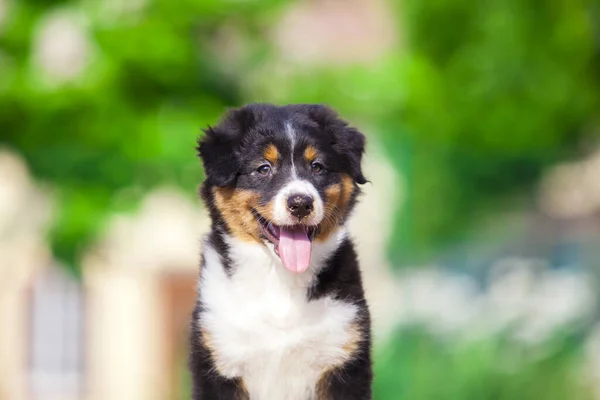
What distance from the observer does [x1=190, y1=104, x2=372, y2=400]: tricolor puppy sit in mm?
4176

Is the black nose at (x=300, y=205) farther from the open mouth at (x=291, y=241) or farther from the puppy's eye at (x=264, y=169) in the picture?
the puppy's eye at (x=264, y=169)

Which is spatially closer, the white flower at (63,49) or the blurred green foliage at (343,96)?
the white flower at (63,49)

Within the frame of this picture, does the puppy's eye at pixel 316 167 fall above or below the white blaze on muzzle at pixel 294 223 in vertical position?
above

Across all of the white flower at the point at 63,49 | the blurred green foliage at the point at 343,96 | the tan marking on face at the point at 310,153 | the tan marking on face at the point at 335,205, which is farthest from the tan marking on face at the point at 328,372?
the white flower at the point at 63,49

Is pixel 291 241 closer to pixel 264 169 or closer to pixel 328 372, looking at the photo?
pixel 264 169

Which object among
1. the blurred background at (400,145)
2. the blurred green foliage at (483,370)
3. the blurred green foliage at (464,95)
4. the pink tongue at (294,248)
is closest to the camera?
the pink tongue at (294,248)

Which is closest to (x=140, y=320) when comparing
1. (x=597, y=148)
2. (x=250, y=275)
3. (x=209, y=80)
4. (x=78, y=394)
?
(x=78, y=394)

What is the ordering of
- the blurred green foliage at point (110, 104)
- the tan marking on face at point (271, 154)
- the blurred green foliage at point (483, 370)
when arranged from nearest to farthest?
the tan marking on face at point (271, 154) < the blurred green foliage at point (483, 370) < the blurred green foliage at point (110, 104)

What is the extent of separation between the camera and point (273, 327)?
4.16m

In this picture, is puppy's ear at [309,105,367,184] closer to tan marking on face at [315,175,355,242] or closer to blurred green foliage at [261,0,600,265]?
tan marking on face at [315,175,355,242]

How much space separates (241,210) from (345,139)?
433 mm

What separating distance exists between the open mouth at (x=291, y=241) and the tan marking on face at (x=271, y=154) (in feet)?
0.62

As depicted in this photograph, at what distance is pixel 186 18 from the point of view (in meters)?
13.4

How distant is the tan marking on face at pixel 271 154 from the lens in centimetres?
427
